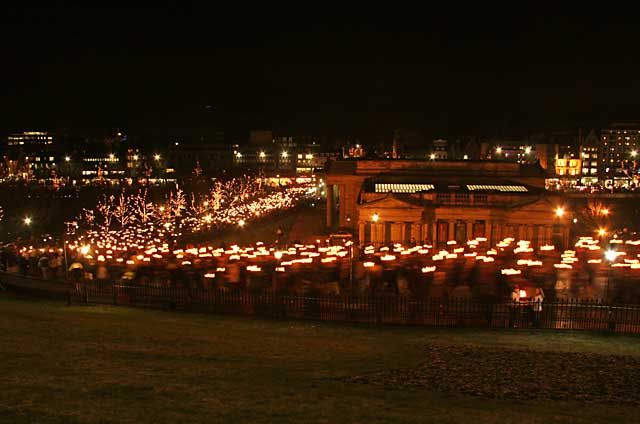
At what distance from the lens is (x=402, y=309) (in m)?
21.7

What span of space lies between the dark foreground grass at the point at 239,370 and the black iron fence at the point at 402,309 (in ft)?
4.58

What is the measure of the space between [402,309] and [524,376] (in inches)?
340

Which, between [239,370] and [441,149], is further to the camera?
[441,149]

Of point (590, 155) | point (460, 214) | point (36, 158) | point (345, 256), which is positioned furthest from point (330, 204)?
point (36, 158)

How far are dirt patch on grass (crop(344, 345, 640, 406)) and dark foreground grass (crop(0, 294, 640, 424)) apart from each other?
317mm

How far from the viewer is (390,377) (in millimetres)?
12930

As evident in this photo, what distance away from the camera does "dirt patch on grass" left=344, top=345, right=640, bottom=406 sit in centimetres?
1196

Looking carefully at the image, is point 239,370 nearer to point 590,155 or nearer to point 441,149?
point 590,155

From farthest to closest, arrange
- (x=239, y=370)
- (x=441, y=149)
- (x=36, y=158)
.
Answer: (x=36, y=158), (x=441, y=149), (x=239, y=370)

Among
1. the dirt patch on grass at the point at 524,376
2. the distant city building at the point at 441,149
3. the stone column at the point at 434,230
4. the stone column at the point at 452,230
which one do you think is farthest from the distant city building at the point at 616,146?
the dirt patch on grass at the point at 524,376

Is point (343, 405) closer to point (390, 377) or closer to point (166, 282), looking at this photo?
point (390, 377)

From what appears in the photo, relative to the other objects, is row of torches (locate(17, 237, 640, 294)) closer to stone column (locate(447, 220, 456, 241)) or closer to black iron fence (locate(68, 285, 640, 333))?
stone column (locate(447, 220, 456, 241))

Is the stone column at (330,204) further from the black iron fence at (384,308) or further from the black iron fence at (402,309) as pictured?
the black iron fence at (402,309)

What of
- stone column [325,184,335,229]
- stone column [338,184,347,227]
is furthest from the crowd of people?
stone column [325,184,335,229]
